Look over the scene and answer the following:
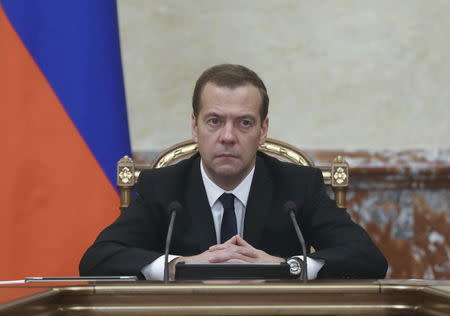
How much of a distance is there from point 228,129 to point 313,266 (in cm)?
63

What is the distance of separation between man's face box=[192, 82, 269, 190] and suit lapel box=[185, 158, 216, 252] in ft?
0.28

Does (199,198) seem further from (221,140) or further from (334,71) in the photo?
(334,71)

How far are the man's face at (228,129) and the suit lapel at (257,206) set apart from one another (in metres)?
0.09

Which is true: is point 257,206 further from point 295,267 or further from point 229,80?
point 295,267

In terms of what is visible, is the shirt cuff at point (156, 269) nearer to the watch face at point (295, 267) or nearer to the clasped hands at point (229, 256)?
the clasped hands at point (229, 256)

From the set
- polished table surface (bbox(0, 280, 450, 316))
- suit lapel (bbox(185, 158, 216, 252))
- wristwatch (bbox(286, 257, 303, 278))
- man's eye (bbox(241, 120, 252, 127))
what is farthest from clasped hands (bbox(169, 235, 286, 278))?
polished table surface (bbox(0, 280, 450, 316))

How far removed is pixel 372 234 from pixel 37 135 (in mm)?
1852

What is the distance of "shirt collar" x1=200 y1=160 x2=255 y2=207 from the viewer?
2.83 metres

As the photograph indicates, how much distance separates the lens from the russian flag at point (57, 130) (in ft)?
10.2

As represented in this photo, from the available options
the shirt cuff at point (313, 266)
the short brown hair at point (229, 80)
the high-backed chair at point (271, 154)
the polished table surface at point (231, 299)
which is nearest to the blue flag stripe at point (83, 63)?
the high-backed chair at point (271, 154)

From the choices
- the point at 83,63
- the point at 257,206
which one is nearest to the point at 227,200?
the point at 257,206

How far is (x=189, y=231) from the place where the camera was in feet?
8.94

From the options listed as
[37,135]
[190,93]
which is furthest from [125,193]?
[190,93]

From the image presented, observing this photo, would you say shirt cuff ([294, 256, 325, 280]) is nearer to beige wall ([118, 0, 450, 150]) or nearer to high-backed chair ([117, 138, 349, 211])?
high-backed chair ([117, 138, 349, 211])
